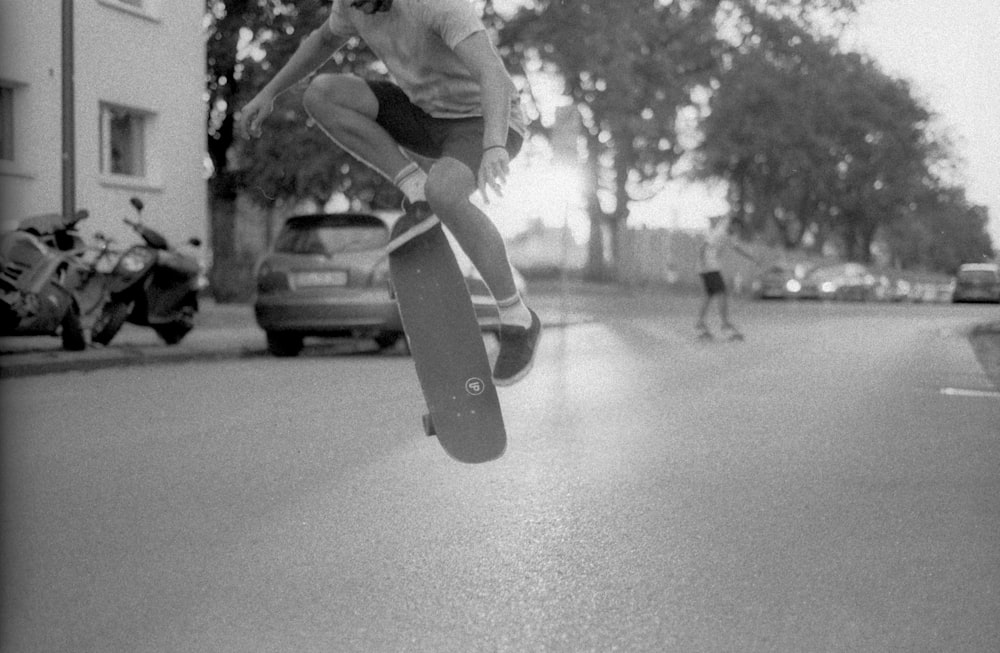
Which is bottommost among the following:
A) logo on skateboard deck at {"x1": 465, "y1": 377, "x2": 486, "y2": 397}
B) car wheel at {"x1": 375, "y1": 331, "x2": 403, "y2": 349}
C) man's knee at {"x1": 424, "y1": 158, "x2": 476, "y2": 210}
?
car wheel at {"x1": 375, "y1": 331, "x2": 403, "y2": 349}

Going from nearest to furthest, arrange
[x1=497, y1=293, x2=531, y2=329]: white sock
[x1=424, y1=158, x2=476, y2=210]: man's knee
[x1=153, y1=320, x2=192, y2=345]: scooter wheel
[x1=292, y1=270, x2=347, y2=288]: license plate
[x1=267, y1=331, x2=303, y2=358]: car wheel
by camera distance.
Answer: [x1=424, y1=158, x2=476, y2=210]: man's knee < [x1=497, y1=293, x2=531, y2=329]: white sock < [x1=292, y1=270, x2=347, y2=288]: license plate < [x1=267, y1=331, x2=303, y2=358]: car wheel < [x1=153, y1=320, x2=192, y2=345]: scooter wheel

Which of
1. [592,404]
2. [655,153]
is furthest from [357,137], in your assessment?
[655,153]

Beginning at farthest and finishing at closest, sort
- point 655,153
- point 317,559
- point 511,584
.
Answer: point 655,153 → point 317,559 → point 511,584

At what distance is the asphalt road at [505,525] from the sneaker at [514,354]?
0.68 metres

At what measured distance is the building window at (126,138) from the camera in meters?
7.27

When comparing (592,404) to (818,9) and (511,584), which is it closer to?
(511,584)

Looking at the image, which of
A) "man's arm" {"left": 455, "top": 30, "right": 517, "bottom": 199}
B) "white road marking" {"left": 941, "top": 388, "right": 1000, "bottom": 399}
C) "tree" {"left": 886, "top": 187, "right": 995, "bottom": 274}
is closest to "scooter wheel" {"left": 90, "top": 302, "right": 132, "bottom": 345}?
"white road marking" {"left": 941, "top": 388, "right": 1000, "bottom": 399}

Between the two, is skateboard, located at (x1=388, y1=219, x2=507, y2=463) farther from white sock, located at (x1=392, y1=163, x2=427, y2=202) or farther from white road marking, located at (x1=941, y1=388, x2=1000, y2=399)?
white road marking, located at (x1=941, y1=388, x2=1000, y2=399)

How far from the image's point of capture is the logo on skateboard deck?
11.9 feet

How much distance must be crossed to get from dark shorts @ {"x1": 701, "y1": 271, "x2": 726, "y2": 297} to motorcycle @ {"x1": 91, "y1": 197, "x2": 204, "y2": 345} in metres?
8.24

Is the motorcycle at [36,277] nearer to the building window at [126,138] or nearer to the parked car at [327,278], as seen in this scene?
the building window at [126,138]

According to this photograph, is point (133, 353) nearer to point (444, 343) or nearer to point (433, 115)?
point (444, 343)

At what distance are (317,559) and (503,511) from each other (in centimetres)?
106

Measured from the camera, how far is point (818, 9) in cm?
2625
